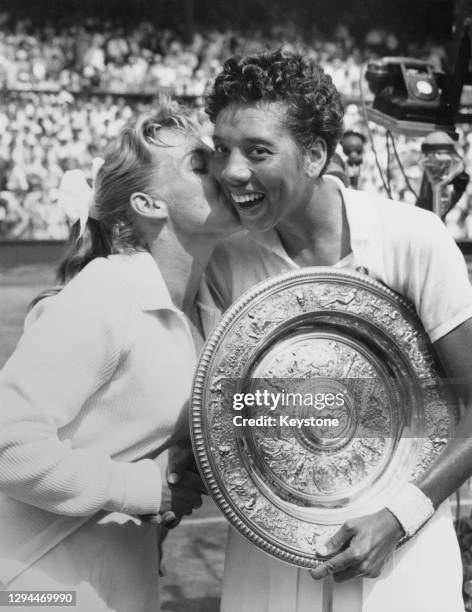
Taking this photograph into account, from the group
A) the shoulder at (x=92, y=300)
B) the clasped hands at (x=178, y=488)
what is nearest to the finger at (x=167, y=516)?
the clasped hands at (x=178, y=488)

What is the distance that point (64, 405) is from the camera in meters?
1.17

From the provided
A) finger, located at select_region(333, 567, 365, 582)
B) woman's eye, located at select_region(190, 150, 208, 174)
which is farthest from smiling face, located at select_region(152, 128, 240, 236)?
finger, located at select_region(333, 567, 365, 582)

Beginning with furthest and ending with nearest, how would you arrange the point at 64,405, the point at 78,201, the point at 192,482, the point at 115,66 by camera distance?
the point at 115,66
the point at 78,201
the point at 192,482
the point at 64,405

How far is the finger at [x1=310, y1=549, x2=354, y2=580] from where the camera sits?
1.20 metres

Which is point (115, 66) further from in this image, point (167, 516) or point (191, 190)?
point (167, 516)

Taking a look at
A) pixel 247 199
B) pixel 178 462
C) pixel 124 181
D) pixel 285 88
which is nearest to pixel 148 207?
pixel 124 181

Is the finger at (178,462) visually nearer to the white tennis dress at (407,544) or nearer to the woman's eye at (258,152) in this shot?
the white tennis dress at (407,544)

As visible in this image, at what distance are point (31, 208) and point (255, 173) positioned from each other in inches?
173

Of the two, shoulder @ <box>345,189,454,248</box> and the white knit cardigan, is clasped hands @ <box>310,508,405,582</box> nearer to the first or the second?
the white knit cardigan

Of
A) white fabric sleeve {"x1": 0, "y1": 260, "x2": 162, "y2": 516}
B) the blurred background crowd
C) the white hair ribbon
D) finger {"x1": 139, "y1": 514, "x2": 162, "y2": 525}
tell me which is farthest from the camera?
the blurred background crowd

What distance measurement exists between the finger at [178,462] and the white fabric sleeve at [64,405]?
39mm

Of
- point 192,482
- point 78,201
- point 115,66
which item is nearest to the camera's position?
point 192,482

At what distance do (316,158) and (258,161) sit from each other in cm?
11

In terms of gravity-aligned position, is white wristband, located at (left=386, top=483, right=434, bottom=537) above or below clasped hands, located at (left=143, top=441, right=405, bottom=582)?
above
